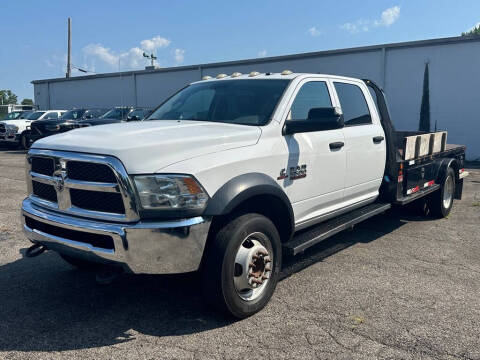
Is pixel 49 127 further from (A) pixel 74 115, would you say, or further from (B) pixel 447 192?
(B) pixel 447 192

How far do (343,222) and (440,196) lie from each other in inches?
116

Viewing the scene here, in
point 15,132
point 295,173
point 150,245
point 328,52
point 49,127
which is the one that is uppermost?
point 328,52

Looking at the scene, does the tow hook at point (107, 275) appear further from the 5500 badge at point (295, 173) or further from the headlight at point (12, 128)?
the headlight at point (12, 128)

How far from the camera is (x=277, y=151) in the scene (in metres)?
3.92

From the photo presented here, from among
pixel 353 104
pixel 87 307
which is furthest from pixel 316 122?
pixel 87 307

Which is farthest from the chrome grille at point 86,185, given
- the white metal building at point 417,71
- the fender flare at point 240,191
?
the white metal building at point 417,71

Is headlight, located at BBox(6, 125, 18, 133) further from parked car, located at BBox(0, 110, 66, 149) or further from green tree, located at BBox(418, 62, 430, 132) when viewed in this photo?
green tree, located at BBox(418, 62, 430, 132)

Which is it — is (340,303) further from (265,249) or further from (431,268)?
(431,268)

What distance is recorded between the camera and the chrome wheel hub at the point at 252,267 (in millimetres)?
3549

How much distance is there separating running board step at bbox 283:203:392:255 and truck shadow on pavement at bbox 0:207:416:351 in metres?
0.49

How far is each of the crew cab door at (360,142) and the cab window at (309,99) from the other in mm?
268

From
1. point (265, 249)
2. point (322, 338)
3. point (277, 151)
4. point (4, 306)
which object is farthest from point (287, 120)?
point (4, 306)

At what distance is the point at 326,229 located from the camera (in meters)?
4.56

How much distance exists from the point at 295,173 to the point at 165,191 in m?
1.40
